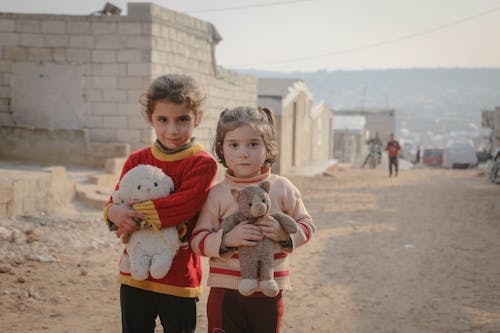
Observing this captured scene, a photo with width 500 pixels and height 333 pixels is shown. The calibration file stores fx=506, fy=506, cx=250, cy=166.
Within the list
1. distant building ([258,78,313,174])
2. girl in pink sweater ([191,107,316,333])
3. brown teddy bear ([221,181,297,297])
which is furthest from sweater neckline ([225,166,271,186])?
distant building ([258,78,313,174])

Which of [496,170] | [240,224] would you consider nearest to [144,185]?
[240,224]

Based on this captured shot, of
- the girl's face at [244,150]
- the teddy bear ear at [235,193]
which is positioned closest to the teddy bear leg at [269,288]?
the teddy bear ear at [235,193]

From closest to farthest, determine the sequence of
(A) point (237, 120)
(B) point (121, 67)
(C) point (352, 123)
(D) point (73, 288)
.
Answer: (A) point (237, 120) → (D) point (73, 288) → (B) point (121, 67) → (C) point (352, 123)

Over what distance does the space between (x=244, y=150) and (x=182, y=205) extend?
37 cm

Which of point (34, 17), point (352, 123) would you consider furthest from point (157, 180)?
point (352, 123)

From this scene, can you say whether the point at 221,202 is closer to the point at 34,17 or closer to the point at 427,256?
the point at 427,256

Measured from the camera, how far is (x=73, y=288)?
4.80 metres

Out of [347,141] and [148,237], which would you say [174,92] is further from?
[347,141]

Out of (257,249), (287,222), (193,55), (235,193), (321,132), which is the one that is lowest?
(257,249)

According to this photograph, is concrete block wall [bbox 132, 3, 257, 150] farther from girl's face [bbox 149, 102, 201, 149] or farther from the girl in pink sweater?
the girl in pink sweater

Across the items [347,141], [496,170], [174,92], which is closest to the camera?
[174,92]

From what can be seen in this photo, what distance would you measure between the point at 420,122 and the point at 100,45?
526ft

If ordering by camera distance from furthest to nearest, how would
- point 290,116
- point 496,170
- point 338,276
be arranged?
A: point 290,116 < point 496,170 < point 338,276

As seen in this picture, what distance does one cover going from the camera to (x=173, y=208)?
7.31 feet
